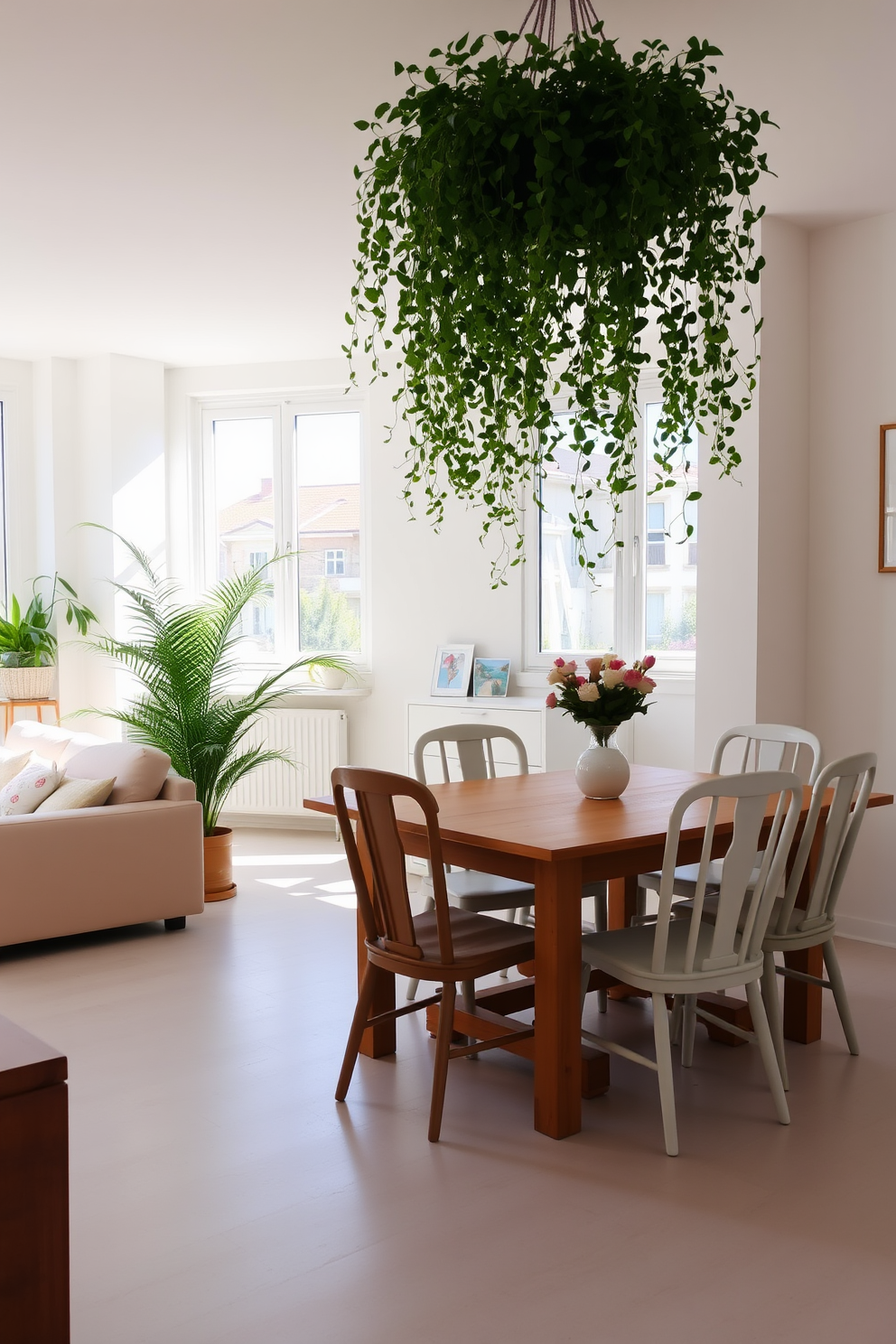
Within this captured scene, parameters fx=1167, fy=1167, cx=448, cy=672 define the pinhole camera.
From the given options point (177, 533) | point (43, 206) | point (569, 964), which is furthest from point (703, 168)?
point (177, 533)

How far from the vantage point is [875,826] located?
4641mm

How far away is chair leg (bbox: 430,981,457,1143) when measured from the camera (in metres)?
2.91

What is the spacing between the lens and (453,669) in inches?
257

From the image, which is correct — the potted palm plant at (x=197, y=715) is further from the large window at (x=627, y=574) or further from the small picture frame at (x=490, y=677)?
the large window at (x=627, y=574)

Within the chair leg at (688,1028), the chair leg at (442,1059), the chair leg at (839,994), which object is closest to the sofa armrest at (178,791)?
the chair leg at (442,1059)

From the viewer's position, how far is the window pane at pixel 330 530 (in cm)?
711

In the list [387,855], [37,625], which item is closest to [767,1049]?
[387,855]

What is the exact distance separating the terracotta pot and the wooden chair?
7.83 ft

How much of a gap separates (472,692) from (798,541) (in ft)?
7.38

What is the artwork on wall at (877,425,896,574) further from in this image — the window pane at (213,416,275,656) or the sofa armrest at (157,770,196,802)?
the window pane at (213,416,275,656)

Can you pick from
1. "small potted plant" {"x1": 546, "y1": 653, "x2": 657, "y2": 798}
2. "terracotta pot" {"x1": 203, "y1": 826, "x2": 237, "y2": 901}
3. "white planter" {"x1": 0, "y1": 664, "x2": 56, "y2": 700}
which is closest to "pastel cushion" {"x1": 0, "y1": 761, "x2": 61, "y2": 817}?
"terracotta pot" {"x1": 203, "y1": 826, "x2": 237, "y2": 901}

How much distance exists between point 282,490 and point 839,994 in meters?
4.86

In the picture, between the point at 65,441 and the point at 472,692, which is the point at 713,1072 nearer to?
the point at 472,692

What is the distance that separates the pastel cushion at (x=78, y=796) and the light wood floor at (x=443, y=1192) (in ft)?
3.18
